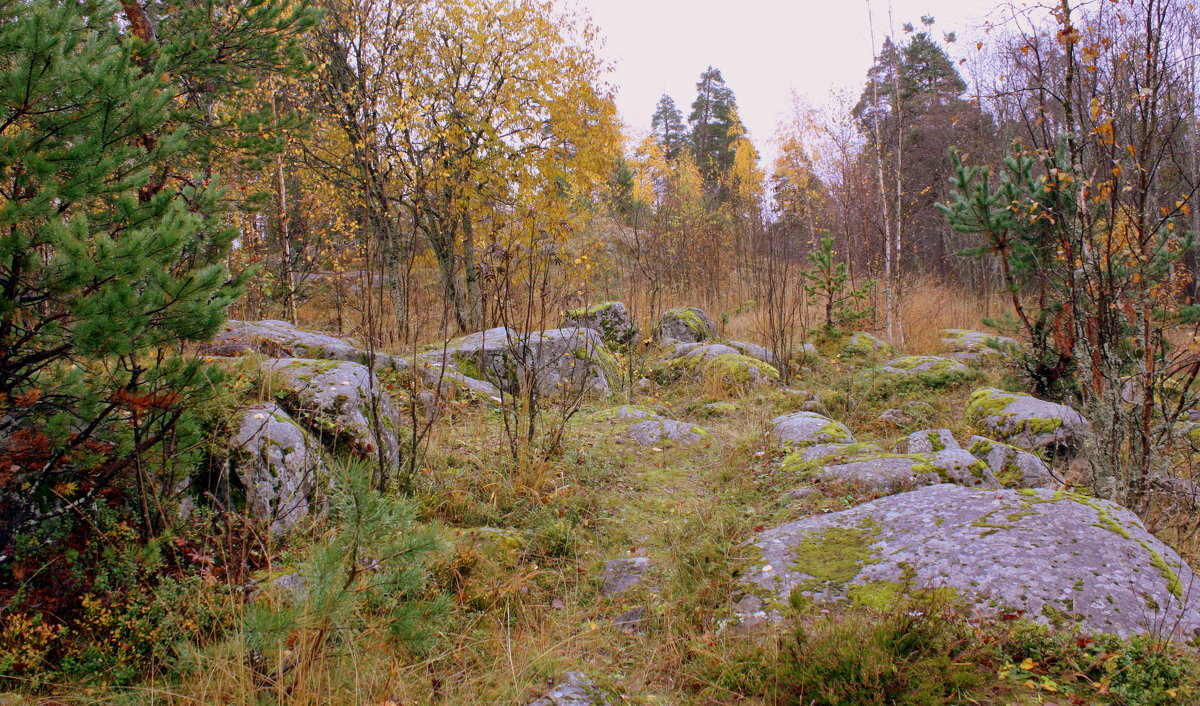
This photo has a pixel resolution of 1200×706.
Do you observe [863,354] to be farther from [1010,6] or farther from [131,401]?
[131,401]

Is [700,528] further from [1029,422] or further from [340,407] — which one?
[1029,422]

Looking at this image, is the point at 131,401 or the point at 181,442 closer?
the point at 131,401

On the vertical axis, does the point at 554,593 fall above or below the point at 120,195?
below

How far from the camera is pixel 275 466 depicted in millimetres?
2848

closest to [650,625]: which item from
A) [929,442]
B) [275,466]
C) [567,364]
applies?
[275,466]

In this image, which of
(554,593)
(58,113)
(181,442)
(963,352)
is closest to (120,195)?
(58,113)

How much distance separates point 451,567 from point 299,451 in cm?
109

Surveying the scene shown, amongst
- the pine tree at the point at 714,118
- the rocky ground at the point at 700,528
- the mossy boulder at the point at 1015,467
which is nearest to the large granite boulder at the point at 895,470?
the rocky ground at the point at 700,528

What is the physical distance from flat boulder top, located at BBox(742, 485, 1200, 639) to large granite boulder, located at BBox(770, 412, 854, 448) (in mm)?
1606

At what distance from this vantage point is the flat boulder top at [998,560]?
6.50ft

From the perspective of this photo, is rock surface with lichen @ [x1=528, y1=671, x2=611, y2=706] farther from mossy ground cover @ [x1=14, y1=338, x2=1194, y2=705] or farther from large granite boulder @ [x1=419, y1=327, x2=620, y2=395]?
large granite boulder @ [x1=419, y1=327, x2=620, y2=395]

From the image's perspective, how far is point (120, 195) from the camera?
6.83 ft

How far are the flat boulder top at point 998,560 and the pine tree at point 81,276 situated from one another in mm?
2499

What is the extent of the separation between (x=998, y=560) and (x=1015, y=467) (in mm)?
2214
